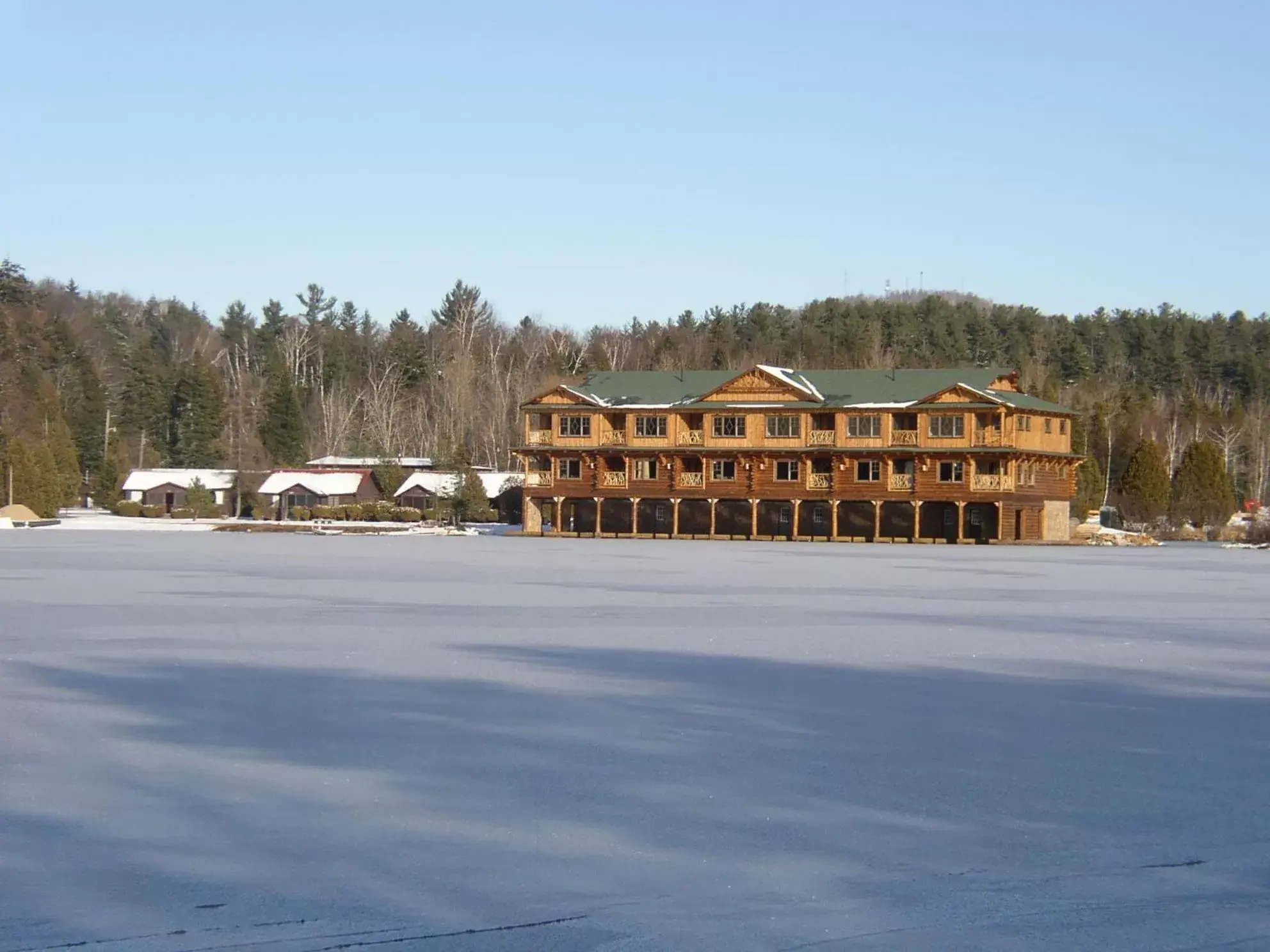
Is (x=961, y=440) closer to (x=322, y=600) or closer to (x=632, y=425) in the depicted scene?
(x=632, y=425)

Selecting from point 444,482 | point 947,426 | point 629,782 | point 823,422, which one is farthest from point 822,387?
point 629,782

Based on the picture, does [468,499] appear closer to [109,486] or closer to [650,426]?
[650,426]

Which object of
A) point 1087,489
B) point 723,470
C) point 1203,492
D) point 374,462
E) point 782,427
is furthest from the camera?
point 374,462

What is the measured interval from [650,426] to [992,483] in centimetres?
1410

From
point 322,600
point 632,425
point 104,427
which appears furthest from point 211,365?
point 322,600

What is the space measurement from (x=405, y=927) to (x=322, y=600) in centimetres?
1666

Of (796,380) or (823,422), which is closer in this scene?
(823,422)

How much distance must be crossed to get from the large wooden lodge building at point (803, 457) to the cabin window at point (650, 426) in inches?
1.9

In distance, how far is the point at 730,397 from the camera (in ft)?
196

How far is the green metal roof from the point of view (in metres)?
57.8

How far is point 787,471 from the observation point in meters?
58.8

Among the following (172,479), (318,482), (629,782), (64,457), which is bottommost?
(629,782)

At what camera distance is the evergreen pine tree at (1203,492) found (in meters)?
61.9

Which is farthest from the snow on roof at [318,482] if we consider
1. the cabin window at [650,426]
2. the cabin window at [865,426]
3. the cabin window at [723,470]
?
the cabin window at [865,426]
